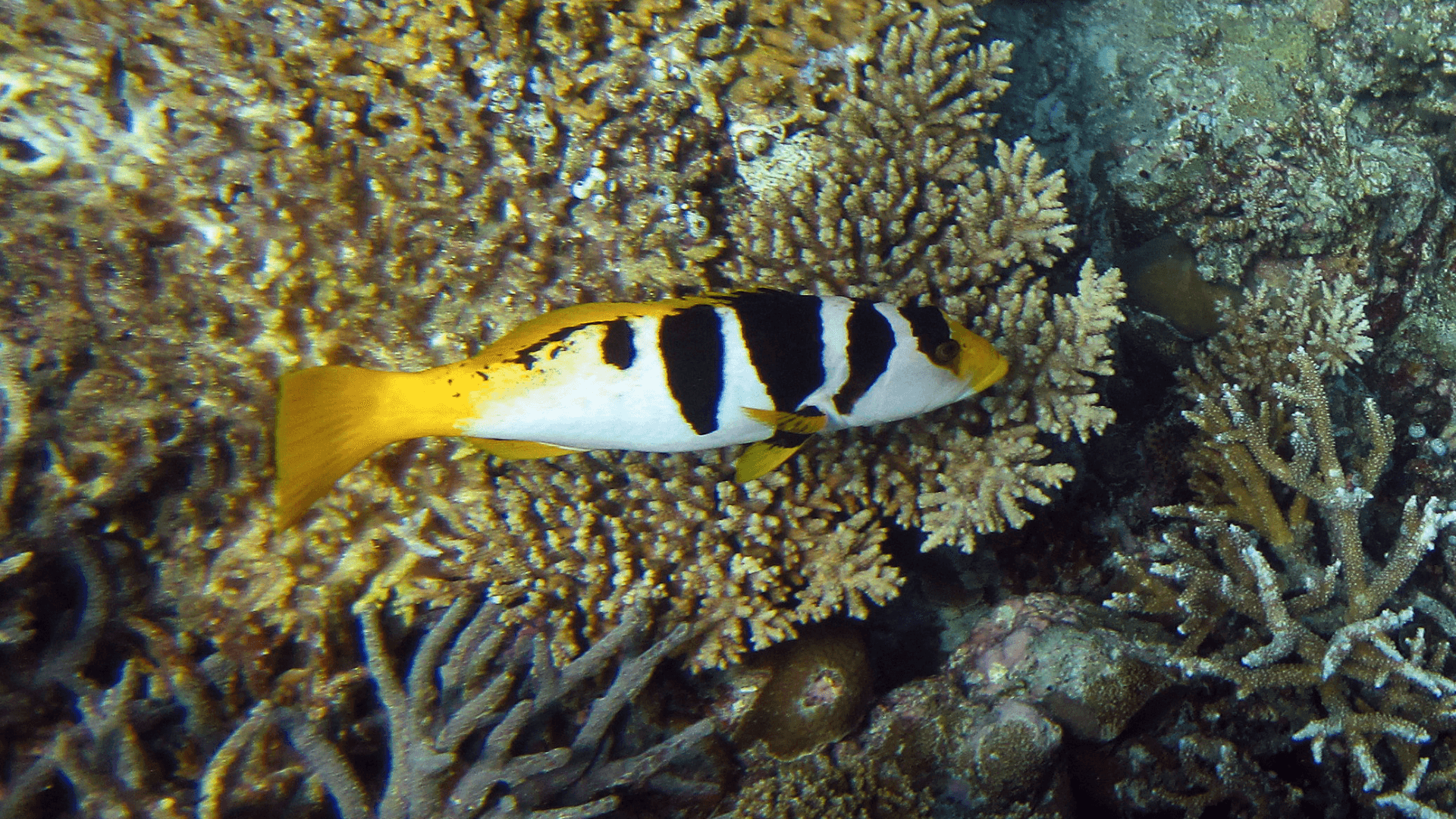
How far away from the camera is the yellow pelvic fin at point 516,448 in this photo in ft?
7.16

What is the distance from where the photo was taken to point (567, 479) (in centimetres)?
271

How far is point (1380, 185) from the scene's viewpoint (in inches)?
135

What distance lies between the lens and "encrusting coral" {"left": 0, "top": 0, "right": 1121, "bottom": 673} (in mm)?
2639

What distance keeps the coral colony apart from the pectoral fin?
0.50m

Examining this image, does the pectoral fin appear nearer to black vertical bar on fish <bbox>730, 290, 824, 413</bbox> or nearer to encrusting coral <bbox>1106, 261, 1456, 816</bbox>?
black vertical bar on fish <bbox>730, 290, 824, 413</bbox>

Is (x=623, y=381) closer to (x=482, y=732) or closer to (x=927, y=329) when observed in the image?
(x=927, y=329)

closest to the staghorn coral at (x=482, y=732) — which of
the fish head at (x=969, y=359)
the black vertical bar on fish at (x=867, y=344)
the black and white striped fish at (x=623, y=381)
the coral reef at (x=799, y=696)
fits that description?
the coral reef at (x=799, y=696)

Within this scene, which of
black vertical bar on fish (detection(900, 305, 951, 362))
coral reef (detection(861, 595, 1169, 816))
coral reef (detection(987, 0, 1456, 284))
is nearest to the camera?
black vertical bar on fish (detection(900, 305, 951, 362))

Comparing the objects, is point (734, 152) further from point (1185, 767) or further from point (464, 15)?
point (1185, 767)

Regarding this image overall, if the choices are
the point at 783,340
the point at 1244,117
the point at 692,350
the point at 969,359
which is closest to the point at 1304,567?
the point at 969,359

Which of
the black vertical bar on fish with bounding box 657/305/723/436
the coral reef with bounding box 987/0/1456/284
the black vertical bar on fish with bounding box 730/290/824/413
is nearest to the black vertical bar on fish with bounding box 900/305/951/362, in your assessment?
the black vertical bar on fish with bounding box 730/290/824/413

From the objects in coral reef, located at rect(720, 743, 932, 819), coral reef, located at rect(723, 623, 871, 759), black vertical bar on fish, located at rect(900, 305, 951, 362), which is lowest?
coral reef, located at rect(720, 743, 932, 819)

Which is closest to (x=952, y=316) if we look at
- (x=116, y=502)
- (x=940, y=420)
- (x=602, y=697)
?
(x=940, y=420)

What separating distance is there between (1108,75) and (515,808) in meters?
4.22
